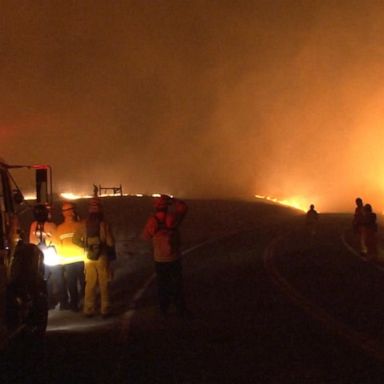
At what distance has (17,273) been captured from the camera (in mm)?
9953

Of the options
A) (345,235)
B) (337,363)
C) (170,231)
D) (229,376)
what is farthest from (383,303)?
(345,235)

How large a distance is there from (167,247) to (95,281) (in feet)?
4.28

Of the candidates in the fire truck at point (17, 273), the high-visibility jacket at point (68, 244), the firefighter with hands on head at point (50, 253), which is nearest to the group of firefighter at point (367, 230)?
the firefighter with hands on head at point (50, 253)

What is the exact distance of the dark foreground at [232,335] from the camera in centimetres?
827

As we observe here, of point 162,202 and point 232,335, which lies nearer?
point 232,335

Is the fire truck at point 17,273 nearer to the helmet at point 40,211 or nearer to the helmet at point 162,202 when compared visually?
the helmet at point 40,211

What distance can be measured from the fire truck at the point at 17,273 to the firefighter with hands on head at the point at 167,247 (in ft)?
6.81

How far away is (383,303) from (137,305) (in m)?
4.14

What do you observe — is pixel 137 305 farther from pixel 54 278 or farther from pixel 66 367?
pixel 66 367

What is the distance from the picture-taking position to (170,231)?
12383 millimetres

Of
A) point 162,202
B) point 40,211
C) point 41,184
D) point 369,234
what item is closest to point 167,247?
point 162,202

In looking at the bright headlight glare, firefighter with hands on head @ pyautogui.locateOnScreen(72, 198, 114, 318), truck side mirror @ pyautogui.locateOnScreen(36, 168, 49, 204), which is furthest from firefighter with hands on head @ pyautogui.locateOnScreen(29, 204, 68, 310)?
truck side mirror @ pyautogui.locateOnScreen(36, 168, 49, 204)

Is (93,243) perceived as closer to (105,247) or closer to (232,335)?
(105,247)

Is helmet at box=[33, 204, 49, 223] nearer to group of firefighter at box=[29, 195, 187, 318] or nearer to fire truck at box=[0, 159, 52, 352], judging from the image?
fire truck at box=[0, 159, 52, 352]
